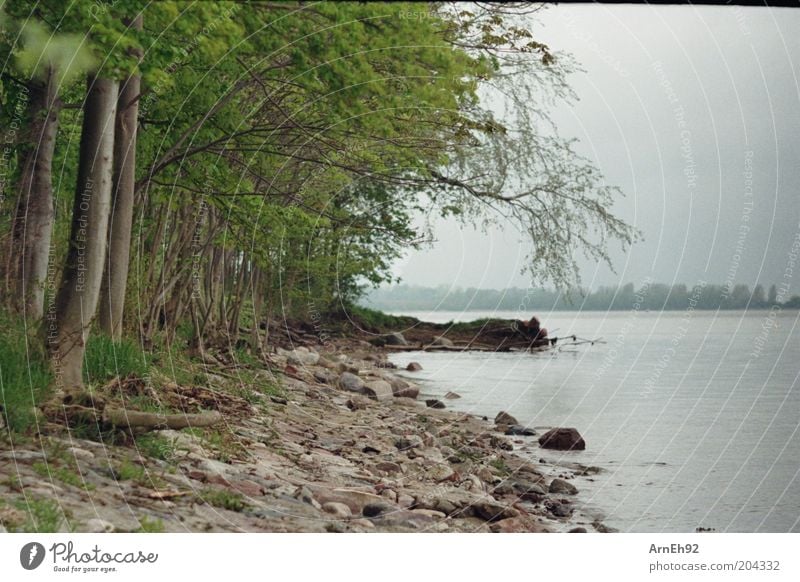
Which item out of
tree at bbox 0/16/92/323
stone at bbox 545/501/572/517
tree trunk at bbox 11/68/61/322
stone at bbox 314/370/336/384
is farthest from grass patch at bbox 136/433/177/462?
stone at bbox 314/370/336/384

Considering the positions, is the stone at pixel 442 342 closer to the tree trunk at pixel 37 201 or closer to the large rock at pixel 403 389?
the large rock at pixel 403 389

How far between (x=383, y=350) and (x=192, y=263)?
59.1ft

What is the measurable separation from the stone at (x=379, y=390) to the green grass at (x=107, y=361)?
25.0 ft

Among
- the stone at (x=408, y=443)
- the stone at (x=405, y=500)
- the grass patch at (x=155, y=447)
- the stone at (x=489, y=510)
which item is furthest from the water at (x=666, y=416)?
the grass patch at (x=155, y=447)

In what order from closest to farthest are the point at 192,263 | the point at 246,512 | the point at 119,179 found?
the point at 246,512 → the point at 119,179 → the point at 192,263

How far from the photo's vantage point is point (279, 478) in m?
7.16

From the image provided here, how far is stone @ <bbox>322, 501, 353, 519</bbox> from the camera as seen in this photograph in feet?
21.1

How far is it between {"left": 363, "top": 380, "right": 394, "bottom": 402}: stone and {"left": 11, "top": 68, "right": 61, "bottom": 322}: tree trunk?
8.39 m

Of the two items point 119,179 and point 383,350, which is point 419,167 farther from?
point 383,350

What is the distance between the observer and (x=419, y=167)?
998 centimetres

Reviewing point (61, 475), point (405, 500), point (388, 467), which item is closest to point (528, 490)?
point (388, 467)

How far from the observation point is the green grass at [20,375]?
6.30 metres

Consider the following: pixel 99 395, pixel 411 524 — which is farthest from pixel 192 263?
pixel 411 524

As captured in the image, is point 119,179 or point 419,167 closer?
point 119,179
